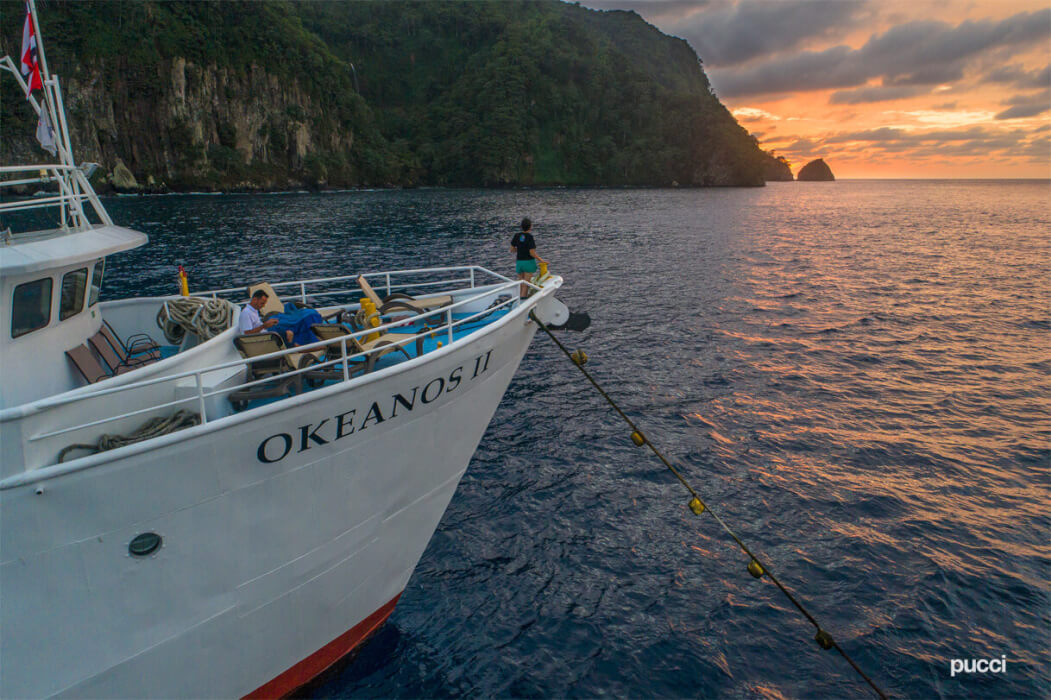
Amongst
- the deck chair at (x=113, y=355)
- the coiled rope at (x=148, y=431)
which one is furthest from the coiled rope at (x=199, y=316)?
the coiled rope at (x=148, y=431)

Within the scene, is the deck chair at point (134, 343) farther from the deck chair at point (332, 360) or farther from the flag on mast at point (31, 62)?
the flag on mast at point (31, 62)

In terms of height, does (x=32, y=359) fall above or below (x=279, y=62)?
below

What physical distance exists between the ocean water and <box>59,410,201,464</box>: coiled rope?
479cm

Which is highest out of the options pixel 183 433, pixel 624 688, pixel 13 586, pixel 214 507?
pixel 183 433

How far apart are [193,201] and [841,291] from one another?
9639 centimetres

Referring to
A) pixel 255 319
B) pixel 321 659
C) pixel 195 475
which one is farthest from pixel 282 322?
pixel 321 659

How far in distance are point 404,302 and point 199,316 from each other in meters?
3.30

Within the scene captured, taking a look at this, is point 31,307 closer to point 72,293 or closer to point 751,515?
point 72,293

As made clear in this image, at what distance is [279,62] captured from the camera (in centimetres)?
13738

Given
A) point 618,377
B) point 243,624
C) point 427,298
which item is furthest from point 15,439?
point 618,377

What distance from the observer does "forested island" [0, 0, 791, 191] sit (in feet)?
357

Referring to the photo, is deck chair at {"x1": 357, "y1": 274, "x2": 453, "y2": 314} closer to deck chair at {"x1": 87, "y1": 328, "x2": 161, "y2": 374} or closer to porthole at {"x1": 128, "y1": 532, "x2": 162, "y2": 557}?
deck chair at {"x1": 87, "y1": 328, "x2": 161, "y2": 374}

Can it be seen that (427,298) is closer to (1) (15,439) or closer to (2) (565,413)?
(1) (15,439)

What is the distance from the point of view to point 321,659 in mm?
8602
